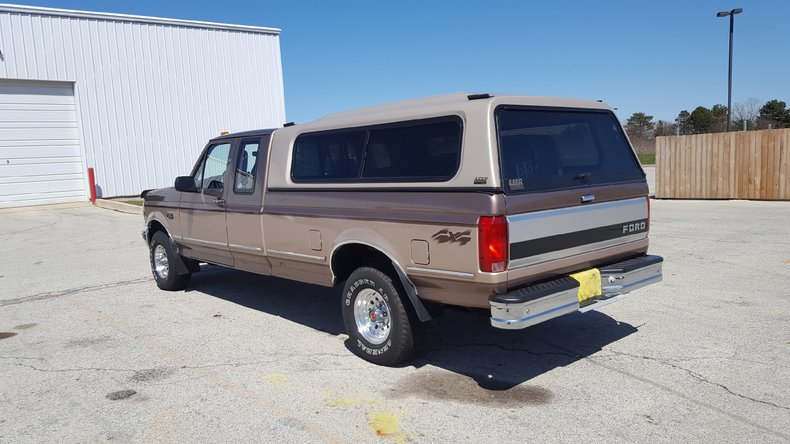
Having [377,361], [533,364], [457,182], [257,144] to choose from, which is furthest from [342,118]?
[533,364]

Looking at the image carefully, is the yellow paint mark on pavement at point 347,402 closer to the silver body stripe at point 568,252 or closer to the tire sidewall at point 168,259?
the silver body stripe at point 568,252

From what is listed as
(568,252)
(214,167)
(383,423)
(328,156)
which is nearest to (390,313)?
(383,423)

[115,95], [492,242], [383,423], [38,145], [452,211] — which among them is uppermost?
[115,95]

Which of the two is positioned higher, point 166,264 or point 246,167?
point 246,167

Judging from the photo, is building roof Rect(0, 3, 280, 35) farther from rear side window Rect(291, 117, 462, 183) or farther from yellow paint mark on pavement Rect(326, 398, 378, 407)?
yellow paint mark on pavement Rect(326, 398, 378, 407)

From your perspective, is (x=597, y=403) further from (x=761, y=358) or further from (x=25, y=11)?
(x=25, y=11)

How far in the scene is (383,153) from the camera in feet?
16.7

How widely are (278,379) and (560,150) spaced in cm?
283

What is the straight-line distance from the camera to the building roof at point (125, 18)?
1869 cm

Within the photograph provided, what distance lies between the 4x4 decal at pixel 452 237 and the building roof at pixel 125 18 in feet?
62.6

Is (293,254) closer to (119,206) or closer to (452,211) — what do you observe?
(452,211)

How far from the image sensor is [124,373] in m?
5.07

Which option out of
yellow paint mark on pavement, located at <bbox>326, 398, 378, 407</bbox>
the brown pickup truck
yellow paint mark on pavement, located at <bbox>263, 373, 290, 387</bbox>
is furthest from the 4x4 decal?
yellow paint mark on pavement, located at <bbox>263, 373, 290, 387</bbox>

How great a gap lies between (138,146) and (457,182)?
64.3ft
